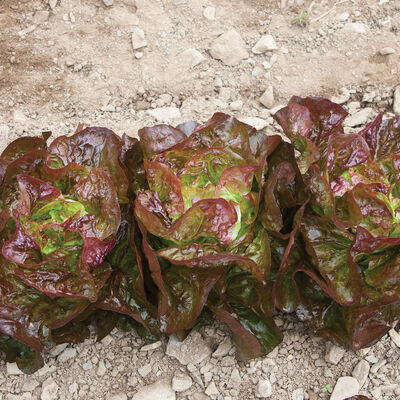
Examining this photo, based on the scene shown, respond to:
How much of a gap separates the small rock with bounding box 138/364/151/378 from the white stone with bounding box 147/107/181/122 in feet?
5.55

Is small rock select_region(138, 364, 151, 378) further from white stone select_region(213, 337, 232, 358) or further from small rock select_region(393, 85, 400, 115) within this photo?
small rock select_region(393, 85, 400, 115)

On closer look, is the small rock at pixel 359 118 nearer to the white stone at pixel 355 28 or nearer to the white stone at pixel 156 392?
the white stone at pixel 355 28

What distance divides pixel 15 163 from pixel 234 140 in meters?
1.08

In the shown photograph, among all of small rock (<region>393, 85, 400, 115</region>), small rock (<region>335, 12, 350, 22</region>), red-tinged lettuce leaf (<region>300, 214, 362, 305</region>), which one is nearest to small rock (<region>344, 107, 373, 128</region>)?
small rock (<region>393, 85, 400, 115</region>)

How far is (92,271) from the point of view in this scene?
288cm

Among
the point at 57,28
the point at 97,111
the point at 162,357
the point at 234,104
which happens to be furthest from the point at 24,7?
the point at 162,357

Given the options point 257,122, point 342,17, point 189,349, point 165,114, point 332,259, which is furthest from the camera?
point 342,17

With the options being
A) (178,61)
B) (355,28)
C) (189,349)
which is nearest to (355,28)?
(355,28)

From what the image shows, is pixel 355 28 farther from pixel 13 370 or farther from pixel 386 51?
pixel 13 370

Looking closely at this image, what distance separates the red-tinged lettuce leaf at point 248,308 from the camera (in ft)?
9.80

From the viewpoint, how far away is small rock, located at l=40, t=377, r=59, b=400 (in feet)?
9.96

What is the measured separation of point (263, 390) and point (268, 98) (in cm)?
202

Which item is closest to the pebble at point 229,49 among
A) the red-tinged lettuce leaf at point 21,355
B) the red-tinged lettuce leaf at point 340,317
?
the red-tinged lettuce leaf at point 340,317

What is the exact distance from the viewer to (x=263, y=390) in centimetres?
304
